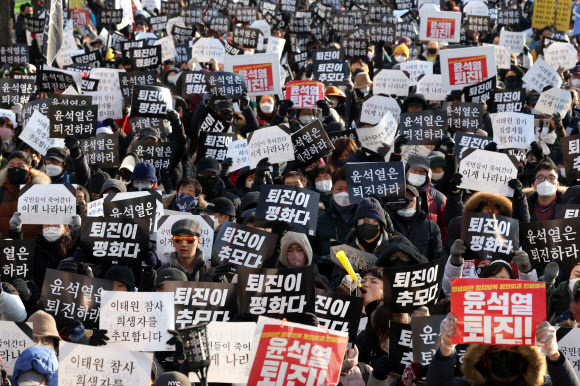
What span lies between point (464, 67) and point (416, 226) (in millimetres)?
6371

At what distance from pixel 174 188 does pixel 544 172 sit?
164 inches

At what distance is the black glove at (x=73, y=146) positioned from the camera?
1109cm

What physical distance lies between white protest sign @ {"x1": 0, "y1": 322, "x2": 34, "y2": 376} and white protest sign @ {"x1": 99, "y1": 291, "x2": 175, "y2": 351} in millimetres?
493

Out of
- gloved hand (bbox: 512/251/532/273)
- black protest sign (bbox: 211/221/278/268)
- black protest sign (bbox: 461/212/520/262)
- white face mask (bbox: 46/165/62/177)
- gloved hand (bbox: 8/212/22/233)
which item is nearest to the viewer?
gloved hand (bbox: 512/251/532/273)

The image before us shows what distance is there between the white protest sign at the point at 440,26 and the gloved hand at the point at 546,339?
13.8 metres

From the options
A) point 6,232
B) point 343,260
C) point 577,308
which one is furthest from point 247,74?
point 577,308

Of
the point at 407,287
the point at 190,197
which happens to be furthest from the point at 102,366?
the point at 190,197

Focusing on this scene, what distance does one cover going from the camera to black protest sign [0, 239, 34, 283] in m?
8.73

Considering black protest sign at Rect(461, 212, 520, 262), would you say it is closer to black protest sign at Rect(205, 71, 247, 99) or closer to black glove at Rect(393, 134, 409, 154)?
black glove at Rect(393, 134, 409, 154)

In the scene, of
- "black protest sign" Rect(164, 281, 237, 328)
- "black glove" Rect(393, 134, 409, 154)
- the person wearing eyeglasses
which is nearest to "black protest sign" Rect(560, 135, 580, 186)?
the person wearing eyeglasses

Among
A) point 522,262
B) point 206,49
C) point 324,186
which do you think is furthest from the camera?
point 206,49

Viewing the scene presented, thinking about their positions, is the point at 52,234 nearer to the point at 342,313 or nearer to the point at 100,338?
the point at 100,338

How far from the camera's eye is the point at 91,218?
8.77 metres

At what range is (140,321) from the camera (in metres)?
6.75
